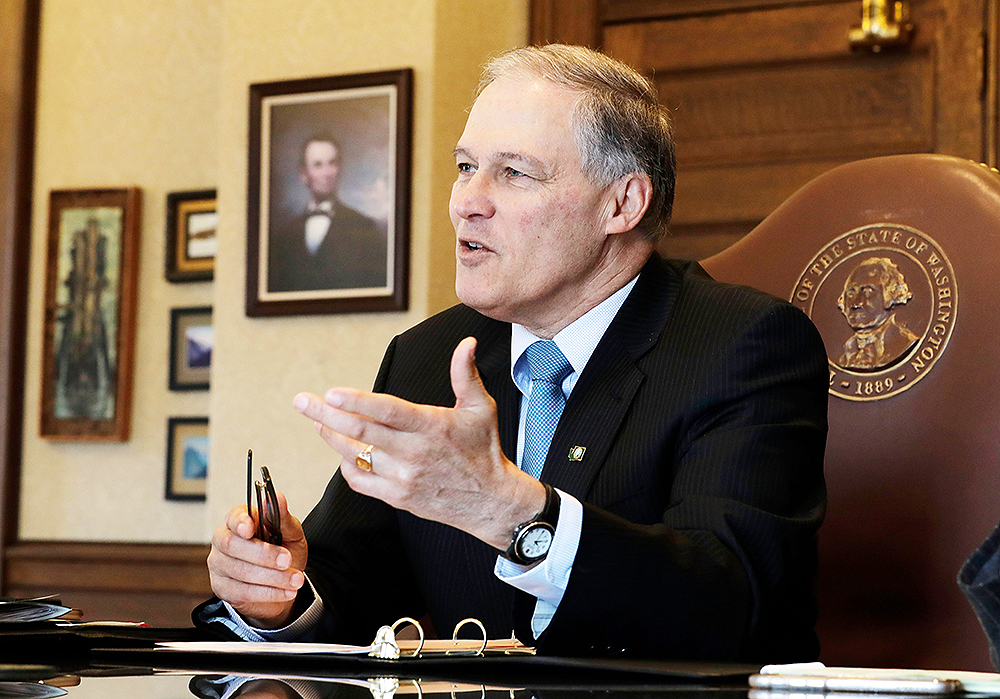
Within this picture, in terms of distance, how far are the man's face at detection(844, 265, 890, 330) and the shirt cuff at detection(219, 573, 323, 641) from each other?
2.98 ft

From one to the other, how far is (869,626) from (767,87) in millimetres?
1976

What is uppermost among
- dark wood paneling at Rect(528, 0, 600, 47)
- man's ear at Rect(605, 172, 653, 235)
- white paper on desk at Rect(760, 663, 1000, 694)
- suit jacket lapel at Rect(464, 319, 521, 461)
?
dark wood paneling at Rect(528, 0, 600, 47)

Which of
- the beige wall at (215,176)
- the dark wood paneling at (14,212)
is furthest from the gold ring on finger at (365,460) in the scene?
the dark wood paneling at (14,212)

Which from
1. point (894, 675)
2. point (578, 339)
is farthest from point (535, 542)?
point (578, 339)

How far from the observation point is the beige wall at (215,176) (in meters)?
3.37

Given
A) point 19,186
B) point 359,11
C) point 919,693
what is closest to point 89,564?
point 19,186

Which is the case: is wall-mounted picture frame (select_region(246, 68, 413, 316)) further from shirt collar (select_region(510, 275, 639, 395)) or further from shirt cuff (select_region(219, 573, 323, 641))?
shirt cuff (select_region(219, 573, 323, 641))

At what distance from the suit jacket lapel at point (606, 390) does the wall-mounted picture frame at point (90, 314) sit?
269 cm

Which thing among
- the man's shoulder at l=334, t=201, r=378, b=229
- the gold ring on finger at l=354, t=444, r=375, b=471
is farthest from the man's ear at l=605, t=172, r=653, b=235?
the man's shoulder at l=334, t=201, r=378, b=229

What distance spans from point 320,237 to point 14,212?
134cm

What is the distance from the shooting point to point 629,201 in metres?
1.82

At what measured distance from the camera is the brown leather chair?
1.73 m

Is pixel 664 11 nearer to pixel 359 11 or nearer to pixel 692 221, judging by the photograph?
pixel 692 221

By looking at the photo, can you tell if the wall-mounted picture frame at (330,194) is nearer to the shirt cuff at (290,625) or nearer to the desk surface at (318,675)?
the shirt cuff at (290,625)
